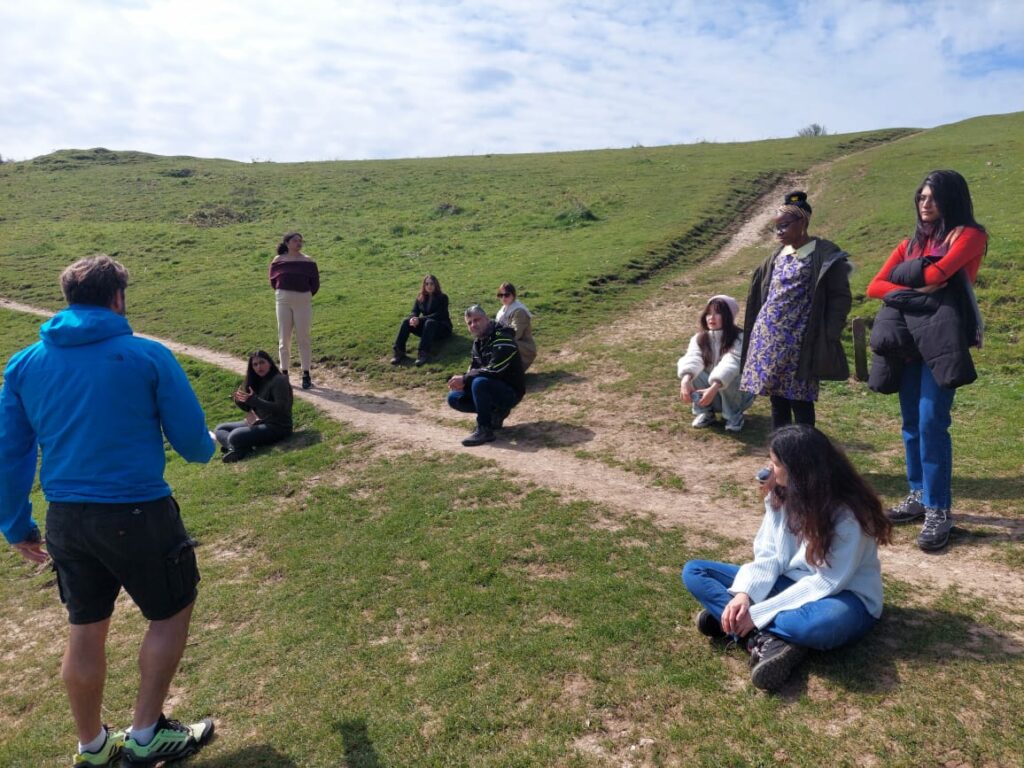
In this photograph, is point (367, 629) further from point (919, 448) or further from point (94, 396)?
point (919, 448)

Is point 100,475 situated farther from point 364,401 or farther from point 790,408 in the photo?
point 364,401

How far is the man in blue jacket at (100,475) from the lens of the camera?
145 inches

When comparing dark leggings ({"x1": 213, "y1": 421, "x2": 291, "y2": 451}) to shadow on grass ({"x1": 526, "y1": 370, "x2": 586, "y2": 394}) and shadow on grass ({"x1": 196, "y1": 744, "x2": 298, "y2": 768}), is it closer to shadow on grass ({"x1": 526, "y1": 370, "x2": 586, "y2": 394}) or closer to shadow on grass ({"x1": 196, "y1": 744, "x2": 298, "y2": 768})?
shadow on grass ({"x1": 526, "y1": 370, "x2": 586, "y2": 394})

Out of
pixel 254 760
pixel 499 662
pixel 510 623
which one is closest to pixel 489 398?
pixel 510 623

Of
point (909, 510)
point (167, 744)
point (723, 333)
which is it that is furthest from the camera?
point (723, 333)

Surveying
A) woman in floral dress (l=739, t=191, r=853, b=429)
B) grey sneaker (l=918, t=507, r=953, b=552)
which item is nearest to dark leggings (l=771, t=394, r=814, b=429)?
woman in floral dress (l=739, t=191, r=853, b=429)

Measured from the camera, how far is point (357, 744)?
13.5ft

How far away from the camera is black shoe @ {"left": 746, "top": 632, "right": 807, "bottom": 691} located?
3992 mm

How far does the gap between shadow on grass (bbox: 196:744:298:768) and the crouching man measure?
17.8 ft

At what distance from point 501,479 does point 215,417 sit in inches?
257

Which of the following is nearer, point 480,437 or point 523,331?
point 480,437

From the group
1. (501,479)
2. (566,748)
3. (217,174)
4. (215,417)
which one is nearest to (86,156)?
(217,174)

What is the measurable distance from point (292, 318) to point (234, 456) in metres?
3.25

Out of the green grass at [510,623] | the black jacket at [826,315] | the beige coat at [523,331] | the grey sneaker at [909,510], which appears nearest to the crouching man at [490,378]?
the green grass at [510,623]
